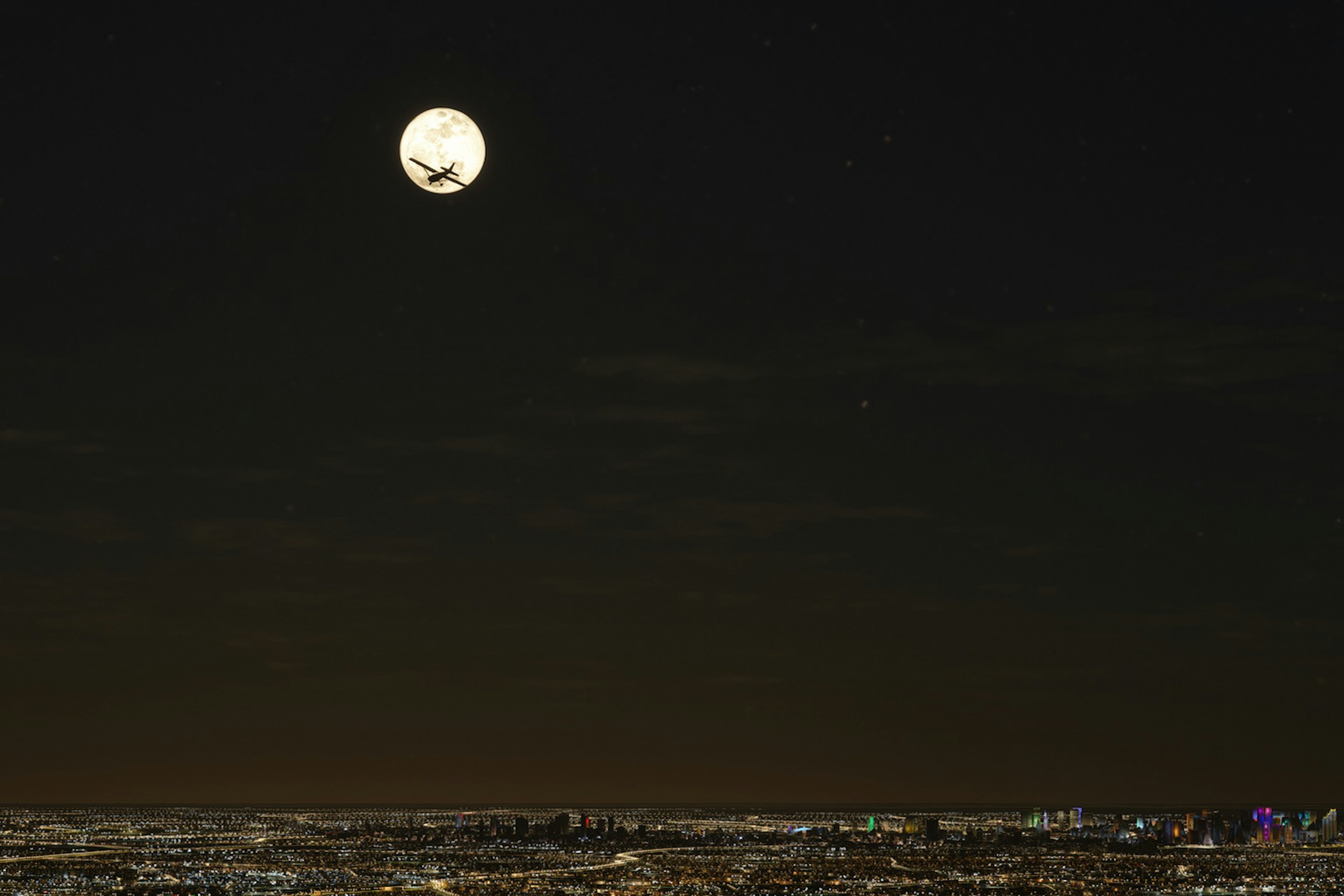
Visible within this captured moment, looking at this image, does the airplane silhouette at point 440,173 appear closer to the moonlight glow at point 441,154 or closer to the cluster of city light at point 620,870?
the moonlight glow at point 441,154

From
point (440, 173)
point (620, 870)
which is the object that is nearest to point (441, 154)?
point (440, 173)

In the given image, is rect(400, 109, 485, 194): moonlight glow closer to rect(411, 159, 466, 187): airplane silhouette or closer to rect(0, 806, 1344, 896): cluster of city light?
rect(411, 159, 466, 187): airplane silhouette

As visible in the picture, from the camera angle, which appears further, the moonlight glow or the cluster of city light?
the cluster of city light

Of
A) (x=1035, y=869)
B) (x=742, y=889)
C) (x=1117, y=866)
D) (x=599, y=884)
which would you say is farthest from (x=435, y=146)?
(x=1117, y=866)

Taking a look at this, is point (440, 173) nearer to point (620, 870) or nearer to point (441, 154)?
point (441, 154)

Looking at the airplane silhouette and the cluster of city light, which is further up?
the airplane silhouette

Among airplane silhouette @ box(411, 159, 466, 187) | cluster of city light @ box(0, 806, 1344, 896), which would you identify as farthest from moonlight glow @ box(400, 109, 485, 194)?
cluster of city light @ box(0, 806, 1344, 896)
